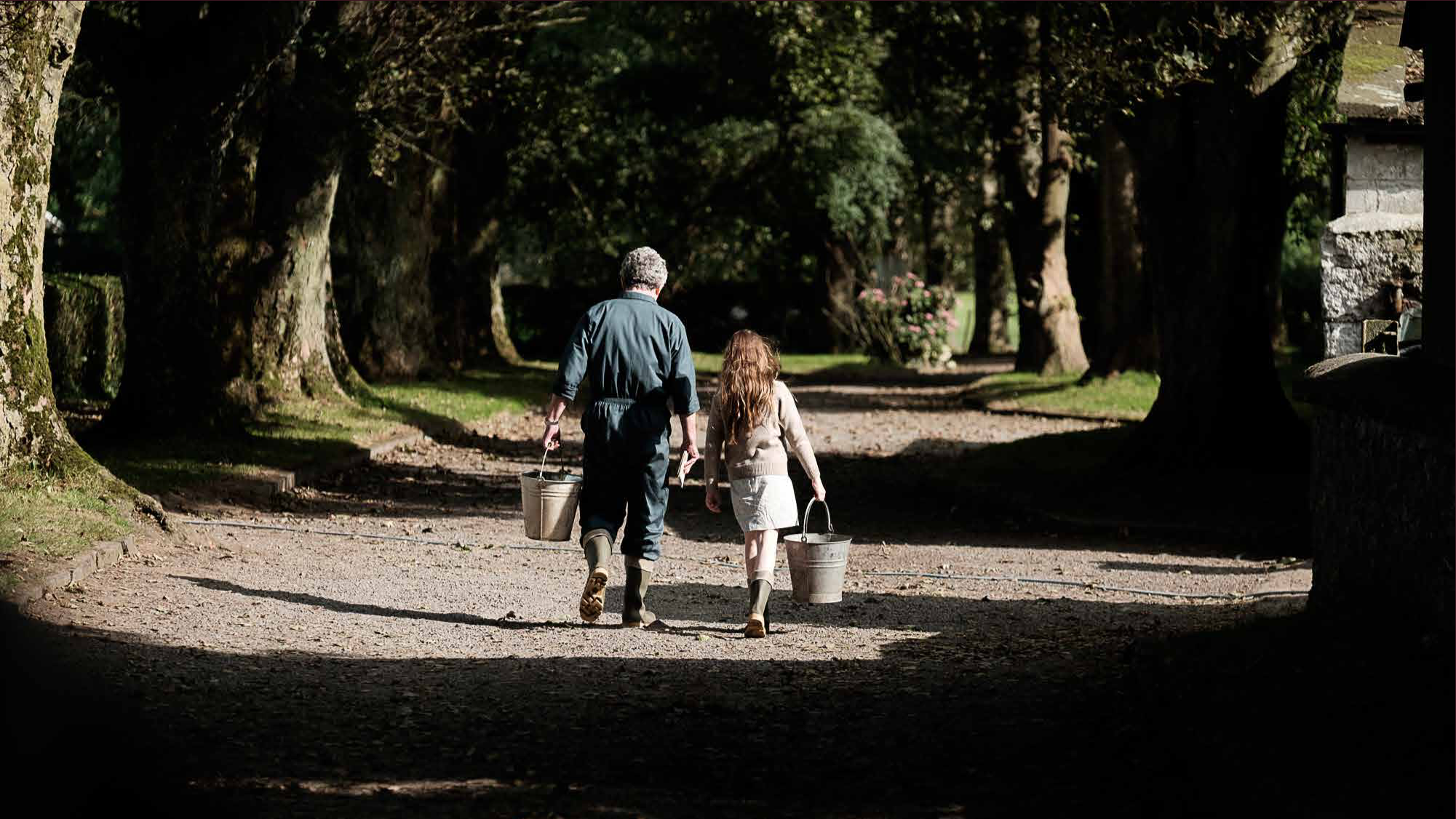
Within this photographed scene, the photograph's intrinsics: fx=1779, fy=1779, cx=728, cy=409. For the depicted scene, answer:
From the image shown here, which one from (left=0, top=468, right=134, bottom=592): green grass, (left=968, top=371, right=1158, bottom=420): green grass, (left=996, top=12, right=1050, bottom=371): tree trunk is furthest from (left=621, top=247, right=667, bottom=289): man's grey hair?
(left=996, top=12, right=1050, bottom=371): tree trunk

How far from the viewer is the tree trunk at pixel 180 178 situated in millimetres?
16594

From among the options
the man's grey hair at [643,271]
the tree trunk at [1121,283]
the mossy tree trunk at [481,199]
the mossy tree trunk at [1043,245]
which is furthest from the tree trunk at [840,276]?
the man's grey hair at [643,271]

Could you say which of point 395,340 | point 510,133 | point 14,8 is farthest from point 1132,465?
point 510,133

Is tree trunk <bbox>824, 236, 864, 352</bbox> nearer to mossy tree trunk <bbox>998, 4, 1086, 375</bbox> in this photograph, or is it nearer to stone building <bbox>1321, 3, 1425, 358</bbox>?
mossy tree trunk <bbox>998, 4, 1086, 375</bbox>

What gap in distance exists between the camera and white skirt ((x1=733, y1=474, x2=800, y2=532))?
9414mm

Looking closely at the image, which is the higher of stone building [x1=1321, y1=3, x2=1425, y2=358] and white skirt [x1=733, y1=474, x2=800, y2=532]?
stone building [x1=1321, y1=3, x2=1425, y2=358]

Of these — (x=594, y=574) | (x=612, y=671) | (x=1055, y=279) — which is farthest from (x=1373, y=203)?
(x=1055, y=279)

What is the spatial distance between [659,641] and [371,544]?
13.6 feet

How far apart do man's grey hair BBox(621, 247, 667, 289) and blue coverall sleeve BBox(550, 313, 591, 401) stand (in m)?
0.31

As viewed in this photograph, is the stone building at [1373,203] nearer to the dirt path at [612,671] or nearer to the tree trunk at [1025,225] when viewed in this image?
the dirt path at [612,671]

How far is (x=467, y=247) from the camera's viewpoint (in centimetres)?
3381

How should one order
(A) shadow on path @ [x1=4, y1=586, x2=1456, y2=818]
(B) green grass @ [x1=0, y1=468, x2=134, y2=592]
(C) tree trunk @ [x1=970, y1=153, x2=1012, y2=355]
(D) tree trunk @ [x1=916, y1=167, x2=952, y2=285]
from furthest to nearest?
(C) tree trunk @ [x1=970, y1=153, x2=1012, y2=355]
(D) tree trunk @ [x1=916, y1=167, x2=952, y2=285]
(B) green grass @ [x1=0, y1=468, x2=134, y2=592]
(A) shadow on path @ [x1=4, y1=586, x2=1456, y2=818]

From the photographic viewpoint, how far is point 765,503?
941 cm

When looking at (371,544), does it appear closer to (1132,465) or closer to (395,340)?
(1132,465)
